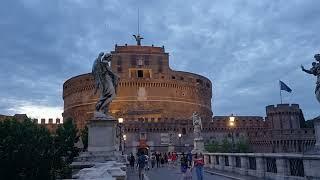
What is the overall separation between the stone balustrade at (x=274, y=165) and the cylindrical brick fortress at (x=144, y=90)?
1947 inches

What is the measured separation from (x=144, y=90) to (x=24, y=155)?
4900 cm

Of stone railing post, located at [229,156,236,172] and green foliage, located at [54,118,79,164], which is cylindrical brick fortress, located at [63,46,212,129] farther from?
stone railing post, located at [229,156,236,172]

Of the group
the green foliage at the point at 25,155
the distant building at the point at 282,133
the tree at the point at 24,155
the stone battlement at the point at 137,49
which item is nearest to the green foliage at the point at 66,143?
the green foliage at the point at 25,155

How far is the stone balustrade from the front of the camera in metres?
8.54

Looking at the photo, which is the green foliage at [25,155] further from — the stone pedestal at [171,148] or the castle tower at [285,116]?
the castle tower at [285,116]

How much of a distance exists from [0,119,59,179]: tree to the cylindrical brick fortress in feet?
137

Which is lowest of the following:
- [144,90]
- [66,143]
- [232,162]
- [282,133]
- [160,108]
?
[232,162]

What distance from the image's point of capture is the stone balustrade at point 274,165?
336 inches

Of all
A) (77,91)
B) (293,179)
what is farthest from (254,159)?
(77,91)

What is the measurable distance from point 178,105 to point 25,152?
52377 millimetres

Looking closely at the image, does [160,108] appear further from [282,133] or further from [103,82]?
[103,82]

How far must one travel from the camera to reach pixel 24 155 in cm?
2048

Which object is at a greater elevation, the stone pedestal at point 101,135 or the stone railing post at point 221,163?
the stone pedestal at point 101,135

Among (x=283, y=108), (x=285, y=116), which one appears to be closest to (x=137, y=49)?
(x=283, y=108)
